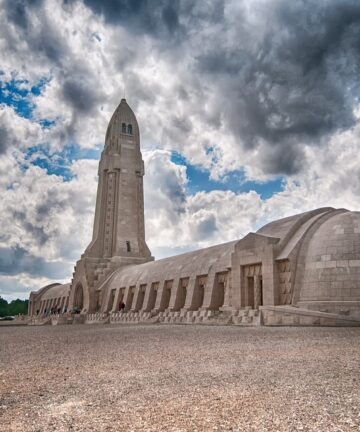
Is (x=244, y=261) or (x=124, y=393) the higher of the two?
(x=244, y=261)

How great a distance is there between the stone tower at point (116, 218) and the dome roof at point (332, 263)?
28.3m

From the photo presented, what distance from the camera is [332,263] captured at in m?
18.0

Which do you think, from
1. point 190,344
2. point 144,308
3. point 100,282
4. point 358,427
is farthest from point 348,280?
point 100,282

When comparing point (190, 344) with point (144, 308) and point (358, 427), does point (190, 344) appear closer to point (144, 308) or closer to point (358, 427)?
point (358, 427)

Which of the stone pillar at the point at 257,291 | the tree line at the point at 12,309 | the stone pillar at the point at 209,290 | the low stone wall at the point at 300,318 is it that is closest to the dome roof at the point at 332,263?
the low stone wall at the point at 300,318

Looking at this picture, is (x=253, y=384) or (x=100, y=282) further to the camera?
(x=100, y=282)

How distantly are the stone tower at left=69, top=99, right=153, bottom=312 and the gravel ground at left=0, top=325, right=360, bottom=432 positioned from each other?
36096 mm

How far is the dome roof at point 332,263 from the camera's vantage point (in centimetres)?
1727

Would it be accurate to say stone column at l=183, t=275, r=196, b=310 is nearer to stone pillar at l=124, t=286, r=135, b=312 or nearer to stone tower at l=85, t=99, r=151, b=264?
stone pillar at l=124, t=286, r=135, b=312

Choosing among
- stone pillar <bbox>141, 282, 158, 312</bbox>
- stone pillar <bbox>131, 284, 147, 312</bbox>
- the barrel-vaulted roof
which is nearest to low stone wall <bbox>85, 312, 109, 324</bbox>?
stone pillar <bbox>131, 284, 147, 312</bbox>

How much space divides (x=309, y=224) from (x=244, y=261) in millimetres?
3549

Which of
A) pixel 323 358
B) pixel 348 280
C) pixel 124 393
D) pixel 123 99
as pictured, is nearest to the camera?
pixel 124 393

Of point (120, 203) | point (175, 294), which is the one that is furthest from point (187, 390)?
point (120, 203)

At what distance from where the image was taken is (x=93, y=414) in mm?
4363
